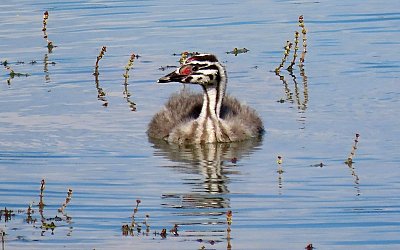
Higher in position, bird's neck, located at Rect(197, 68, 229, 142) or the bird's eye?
the bird's eye

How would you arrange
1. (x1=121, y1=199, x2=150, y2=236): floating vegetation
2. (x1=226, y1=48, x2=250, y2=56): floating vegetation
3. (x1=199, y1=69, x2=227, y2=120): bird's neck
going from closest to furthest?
(x1=121, y1=199, x2=150, y2=236): floating vegetation → (x1=199, y1=69, x2=227, y2=120): bird's neck → (x1=226, y1=48, x2=250, y2=56): floating vegetation

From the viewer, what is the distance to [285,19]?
2931 centimetres

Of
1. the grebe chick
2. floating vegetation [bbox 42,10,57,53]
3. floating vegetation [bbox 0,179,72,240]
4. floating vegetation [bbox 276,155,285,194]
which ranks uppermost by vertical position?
floating vegetation [bbox 42,10,57,53]

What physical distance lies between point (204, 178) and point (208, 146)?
92.7 inches

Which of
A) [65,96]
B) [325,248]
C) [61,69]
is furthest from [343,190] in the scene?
[61,69]

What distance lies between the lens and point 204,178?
16.8 m

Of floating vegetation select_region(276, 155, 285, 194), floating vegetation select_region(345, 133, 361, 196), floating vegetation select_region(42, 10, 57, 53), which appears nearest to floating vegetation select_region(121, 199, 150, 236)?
floating vegetation select_region(276, 155, 285, 194)

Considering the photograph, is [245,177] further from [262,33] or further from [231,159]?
[262,33]

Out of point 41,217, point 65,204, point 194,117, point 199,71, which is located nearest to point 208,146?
point 194,117

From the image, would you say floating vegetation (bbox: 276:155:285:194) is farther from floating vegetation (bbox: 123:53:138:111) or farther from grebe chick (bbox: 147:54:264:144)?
floating vegetation (bbox: 123:53:138:111)

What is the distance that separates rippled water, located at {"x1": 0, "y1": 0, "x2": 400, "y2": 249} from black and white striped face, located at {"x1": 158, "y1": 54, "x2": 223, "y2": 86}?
0.98 m

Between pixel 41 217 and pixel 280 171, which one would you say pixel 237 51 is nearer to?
pixel 280 171

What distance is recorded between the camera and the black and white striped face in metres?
19.3

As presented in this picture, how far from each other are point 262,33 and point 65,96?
6.67 meters
